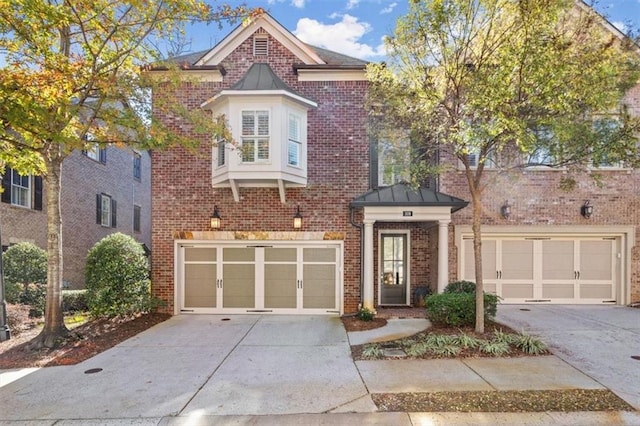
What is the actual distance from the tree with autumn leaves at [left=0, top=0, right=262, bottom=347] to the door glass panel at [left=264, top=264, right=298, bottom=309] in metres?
4.28

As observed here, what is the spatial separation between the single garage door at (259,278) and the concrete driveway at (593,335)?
15.0ft

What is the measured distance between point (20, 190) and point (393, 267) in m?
12.6

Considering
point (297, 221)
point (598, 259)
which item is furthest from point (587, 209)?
point (297, 221)

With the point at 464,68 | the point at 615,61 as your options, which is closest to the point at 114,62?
the point at 464,68

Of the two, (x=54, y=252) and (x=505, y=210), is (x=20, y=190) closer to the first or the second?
(x=54, y=252)

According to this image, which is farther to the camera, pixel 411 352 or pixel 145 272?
pixel 145 272

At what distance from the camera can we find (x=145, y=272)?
9.48m

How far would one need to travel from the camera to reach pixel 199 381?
16.5ft

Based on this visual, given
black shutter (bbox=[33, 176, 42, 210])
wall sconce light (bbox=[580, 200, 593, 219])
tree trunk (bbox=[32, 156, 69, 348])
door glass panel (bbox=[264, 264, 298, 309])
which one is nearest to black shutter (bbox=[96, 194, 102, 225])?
black shutter (bbox=[33, 176, 42, 210])

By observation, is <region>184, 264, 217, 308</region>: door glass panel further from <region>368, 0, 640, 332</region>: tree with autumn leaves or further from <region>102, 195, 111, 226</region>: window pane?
<region>102, 195, 111, 226</region>: window pane

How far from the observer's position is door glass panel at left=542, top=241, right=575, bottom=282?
34.1 feet

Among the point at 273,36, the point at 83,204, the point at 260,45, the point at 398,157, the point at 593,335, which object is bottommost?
the point at 593,335

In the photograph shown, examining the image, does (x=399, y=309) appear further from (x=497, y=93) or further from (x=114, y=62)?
(x=114, y=62)

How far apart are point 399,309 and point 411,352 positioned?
13.2 ft
